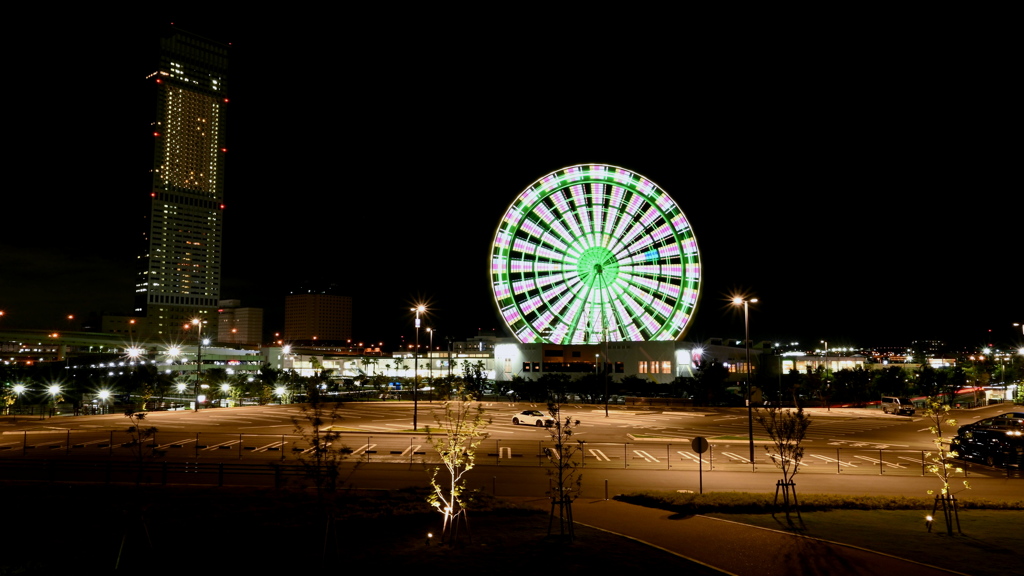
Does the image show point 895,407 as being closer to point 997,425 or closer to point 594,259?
point 997,425

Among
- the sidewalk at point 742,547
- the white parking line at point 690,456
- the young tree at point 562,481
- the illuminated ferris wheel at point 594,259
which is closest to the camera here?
the sidewalk at point 742,547

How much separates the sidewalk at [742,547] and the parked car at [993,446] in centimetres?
1647

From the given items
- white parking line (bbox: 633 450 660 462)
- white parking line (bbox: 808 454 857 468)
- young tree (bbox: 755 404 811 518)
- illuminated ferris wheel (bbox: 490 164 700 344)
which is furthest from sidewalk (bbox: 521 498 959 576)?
illuminated ferris wheel (bbox: 490 164 700 344)

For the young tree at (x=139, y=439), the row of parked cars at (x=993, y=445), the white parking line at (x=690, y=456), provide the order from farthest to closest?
1. the white parking line at (x=690, y=456)
2. the row of parked cars at (x=993, y=445)
3. the young tree at (x=139, y=439)

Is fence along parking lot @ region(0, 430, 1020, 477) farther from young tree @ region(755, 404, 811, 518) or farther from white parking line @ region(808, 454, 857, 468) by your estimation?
young tree @ region(755, 404, 811, 518)

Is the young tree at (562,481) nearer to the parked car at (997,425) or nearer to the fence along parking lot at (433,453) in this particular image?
the fence along parking lot at (433,453)

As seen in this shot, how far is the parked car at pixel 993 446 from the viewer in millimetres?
25875

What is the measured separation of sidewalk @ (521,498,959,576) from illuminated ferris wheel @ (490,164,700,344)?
5017 cm

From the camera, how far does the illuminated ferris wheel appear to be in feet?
217

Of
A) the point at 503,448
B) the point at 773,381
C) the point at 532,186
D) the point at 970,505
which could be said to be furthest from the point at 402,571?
the point at 773,381

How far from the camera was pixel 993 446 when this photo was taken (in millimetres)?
26688

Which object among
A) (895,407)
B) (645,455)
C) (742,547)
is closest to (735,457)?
(645,455)

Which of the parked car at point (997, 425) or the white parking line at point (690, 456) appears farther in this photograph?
the parked car at point (997, 425)

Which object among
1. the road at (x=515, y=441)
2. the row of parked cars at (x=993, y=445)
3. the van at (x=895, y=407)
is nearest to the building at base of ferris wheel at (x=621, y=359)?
the van at (x=895, y=407)
